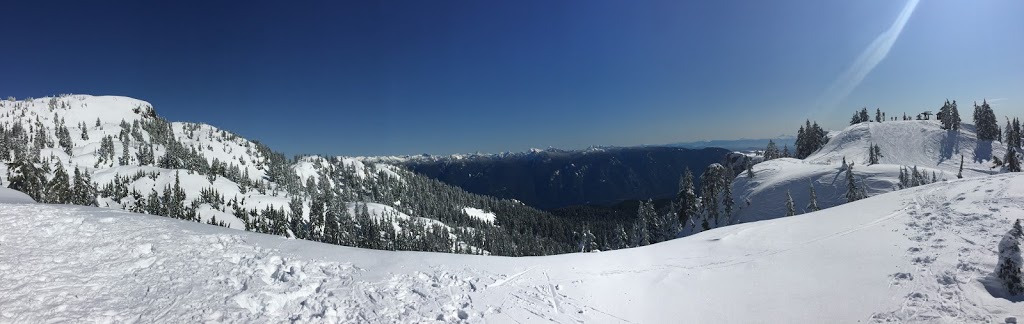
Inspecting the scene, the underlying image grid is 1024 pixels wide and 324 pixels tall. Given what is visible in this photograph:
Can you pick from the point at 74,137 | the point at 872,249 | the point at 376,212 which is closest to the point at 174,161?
the point at 74,137

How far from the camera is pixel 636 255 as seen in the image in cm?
2045

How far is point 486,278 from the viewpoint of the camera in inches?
582

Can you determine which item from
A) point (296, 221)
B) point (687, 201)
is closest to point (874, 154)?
point (687, 201)

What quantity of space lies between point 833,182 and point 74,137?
958 feet

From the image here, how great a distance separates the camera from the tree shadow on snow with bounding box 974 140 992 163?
334 ft

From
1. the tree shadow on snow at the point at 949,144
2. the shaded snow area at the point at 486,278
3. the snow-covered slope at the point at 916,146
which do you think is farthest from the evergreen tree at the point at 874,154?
the shaded snow area at the point at 486,278

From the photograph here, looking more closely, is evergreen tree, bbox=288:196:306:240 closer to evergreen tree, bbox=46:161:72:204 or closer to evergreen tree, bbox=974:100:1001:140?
evergreen tree, bbox=46:161:72:204

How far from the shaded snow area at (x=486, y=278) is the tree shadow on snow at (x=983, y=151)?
421 ft

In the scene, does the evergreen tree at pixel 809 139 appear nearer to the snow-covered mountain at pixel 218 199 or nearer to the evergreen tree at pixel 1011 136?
the evergreen tree at pixel 1011 136

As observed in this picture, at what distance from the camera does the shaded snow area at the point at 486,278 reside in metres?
10.8

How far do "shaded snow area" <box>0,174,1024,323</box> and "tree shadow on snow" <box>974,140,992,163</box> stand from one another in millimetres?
128279

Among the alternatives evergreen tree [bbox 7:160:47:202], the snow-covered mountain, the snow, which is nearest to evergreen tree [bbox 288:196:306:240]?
the snow-covered mountain

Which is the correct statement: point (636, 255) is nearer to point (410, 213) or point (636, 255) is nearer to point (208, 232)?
point (208, 232)

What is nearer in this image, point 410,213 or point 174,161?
point 174,161
